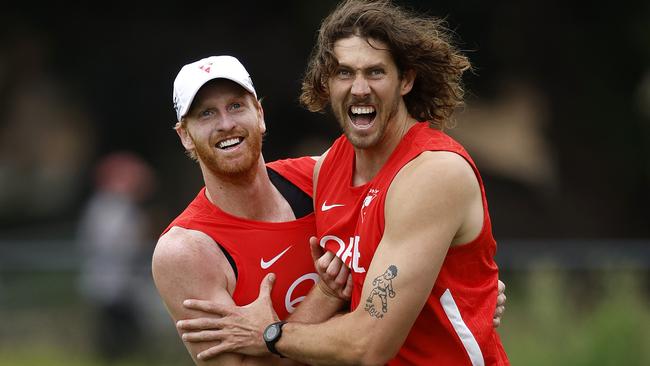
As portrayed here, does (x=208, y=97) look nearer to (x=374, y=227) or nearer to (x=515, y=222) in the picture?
(x=374, y=227)

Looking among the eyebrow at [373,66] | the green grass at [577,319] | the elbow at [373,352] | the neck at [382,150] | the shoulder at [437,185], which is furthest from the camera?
the green grass at [577,319]

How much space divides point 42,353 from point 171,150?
6589mm

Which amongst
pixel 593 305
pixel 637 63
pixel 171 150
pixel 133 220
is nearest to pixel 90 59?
pixel 171 150

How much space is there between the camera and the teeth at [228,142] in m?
6.30

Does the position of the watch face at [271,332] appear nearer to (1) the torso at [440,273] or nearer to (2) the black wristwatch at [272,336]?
(2) the black wristwatch at [272,336]

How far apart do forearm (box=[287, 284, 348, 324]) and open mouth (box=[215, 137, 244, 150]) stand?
0.85m

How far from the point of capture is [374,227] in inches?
229

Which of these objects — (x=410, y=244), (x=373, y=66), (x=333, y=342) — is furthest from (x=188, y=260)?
(x=373, y=66)

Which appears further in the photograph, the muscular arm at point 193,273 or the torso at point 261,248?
the torso at point 261,248

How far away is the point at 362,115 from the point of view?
19.6ft

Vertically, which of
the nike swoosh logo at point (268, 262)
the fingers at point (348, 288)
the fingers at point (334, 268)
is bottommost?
the fingers at point (348, 288)

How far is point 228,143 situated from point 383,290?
122 centimetres

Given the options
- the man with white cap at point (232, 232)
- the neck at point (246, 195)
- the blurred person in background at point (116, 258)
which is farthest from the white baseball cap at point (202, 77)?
the blurred person in background at point (116, 258)

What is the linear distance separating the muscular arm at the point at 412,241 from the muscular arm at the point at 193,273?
0.72m
